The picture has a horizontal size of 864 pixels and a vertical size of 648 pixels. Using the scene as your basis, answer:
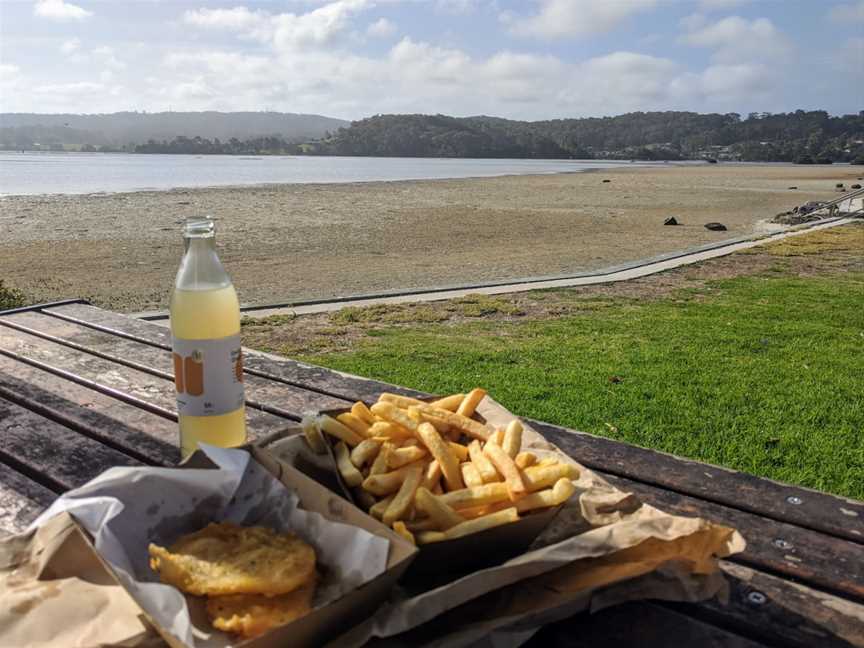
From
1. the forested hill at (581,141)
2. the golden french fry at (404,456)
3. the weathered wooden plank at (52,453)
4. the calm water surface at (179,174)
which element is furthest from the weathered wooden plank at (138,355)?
the forested hill at (581,141)

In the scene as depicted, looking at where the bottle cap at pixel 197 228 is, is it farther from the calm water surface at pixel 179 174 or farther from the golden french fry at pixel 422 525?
the calm water surface at pixel 179 174

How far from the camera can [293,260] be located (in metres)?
16.6

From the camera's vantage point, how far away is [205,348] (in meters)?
1.77

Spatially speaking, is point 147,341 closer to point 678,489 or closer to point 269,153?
point 678,489

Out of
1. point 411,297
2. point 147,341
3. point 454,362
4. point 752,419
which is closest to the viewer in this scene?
point 147,341

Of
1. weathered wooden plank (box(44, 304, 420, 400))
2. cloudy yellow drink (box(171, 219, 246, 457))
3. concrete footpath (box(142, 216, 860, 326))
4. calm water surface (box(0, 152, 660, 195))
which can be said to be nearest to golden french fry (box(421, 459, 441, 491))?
cloudy yellow drink (box(171, 219, 246, 457))

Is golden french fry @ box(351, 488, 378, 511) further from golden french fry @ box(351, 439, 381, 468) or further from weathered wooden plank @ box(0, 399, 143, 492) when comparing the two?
weathered wooden plank @ box(0, 399, 143, 492)

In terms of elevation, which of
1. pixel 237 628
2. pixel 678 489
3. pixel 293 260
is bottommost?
pixel 293 260

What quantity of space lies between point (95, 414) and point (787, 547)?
2.16m

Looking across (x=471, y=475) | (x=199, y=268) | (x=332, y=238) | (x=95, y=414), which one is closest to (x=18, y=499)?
(x=95, y=414)

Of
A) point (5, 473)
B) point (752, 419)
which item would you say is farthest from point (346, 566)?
point (752, 419)

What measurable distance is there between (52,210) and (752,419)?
103 feet

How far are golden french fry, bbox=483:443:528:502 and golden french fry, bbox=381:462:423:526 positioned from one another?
0.16m

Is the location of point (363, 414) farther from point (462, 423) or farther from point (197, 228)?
point (197, 228)
